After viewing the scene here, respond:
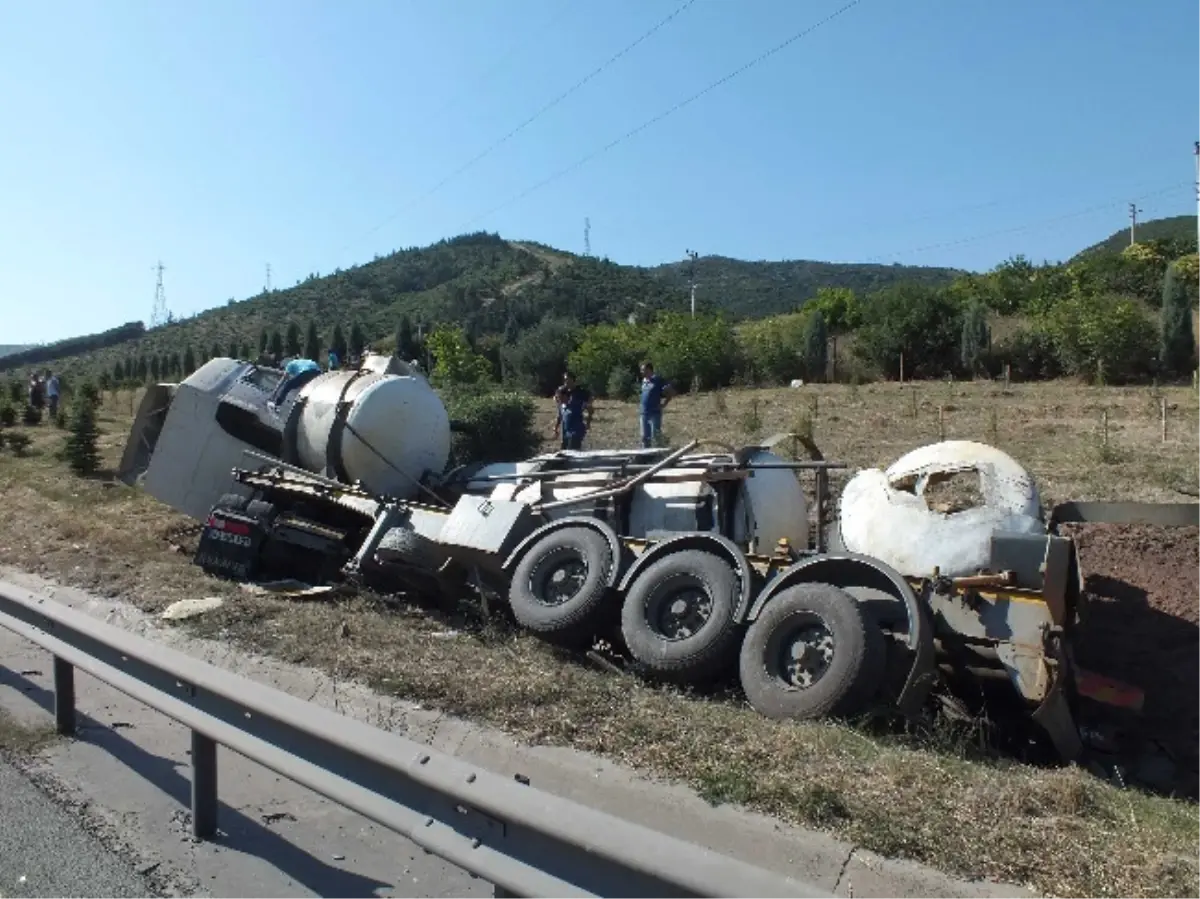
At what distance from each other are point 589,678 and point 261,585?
14.6ft

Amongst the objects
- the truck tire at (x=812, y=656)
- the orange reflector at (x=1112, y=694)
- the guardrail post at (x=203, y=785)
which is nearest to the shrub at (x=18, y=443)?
the truck tire at (x=812, y=656)

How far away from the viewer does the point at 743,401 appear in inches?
1054

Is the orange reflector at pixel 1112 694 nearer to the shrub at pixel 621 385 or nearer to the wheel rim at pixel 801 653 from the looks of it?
A: the wheel rim at pixel 801 653

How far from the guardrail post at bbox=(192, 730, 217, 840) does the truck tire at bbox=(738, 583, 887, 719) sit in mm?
3115

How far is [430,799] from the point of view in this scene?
3342 mm

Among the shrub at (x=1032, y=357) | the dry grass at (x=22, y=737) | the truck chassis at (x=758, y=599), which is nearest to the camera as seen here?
the dry grass at (x=22, y=737)

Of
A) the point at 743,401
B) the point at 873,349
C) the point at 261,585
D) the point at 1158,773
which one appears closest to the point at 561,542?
the point at 261,585

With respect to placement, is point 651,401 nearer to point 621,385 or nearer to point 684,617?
point 684,617

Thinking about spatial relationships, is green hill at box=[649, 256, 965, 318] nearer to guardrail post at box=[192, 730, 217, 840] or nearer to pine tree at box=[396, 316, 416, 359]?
pine tree at box=[396, 316, 416, 359]

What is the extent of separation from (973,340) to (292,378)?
1024 inches

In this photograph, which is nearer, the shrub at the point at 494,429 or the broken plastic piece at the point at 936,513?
the broken plastic piece at the point at 936,513

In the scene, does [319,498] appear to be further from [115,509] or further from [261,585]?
[115,509]

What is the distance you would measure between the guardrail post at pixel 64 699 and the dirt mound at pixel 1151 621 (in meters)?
6.80

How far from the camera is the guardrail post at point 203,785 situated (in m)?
4.36
